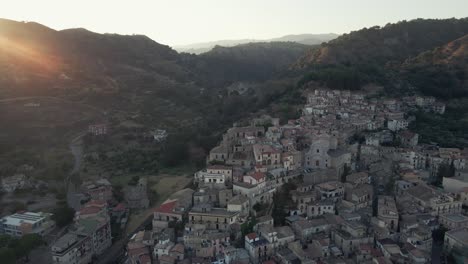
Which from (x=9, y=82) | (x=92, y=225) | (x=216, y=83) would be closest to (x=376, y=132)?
(x=92, y=225)

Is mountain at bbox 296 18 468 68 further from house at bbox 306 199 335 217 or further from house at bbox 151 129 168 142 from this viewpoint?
house at bbox 306 199 335 217

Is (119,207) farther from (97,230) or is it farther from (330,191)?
(330,191)

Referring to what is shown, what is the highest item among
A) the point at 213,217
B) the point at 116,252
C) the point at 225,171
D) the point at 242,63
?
the point at 242,63

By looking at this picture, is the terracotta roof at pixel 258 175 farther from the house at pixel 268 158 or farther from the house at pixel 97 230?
the house at pixel 97 230

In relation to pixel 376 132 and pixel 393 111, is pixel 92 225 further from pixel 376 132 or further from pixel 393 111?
pixel 393 111

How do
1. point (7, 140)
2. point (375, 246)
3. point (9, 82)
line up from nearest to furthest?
point (375, 246)
point (7, 140)
point (9, 82)

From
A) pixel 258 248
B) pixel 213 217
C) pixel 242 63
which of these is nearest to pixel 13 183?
pixel 213 217

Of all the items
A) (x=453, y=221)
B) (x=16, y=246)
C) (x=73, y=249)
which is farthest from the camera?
(x=453, y=221)
